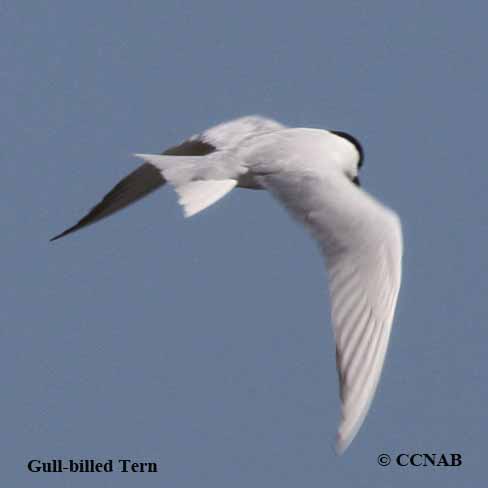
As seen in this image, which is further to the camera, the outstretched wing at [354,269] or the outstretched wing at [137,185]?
the outstretched wing at [137,185]

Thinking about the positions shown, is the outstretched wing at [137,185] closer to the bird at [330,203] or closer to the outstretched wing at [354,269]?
the bird at [330,203]

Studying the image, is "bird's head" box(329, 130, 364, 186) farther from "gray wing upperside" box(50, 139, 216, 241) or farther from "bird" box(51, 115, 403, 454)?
"gray wing upperside" box(50, 139, 216, 241)

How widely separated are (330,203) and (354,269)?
15.6 inches

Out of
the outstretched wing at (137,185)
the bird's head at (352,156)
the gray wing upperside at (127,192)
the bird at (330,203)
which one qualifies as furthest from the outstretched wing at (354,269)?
the gray wing upperside at (127,192)

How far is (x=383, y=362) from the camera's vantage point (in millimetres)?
5176

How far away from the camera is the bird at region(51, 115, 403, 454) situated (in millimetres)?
5199

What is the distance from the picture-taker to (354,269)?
5500mm

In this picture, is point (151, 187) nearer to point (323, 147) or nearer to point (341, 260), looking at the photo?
point (323, 147)

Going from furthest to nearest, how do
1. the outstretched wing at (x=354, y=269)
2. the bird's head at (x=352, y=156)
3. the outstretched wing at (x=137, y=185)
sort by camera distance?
the outstretched wing at (x=137, y=185)
the bird's head at (x=352, y=156)
the outstretched wing at (x=354, y=269)

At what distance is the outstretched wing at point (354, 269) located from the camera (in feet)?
16.7

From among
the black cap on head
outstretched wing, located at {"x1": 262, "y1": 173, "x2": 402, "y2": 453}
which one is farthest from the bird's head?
outstretched wing, located at {"x1": 262, "y1": 173, "x2": 402, "y2": 453}

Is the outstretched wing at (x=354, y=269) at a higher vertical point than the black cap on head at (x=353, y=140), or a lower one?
lower

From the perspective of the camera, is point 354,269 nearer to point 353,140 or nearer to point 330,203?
point 330,203

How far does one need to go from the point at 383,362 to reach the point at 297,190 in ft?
3.40
